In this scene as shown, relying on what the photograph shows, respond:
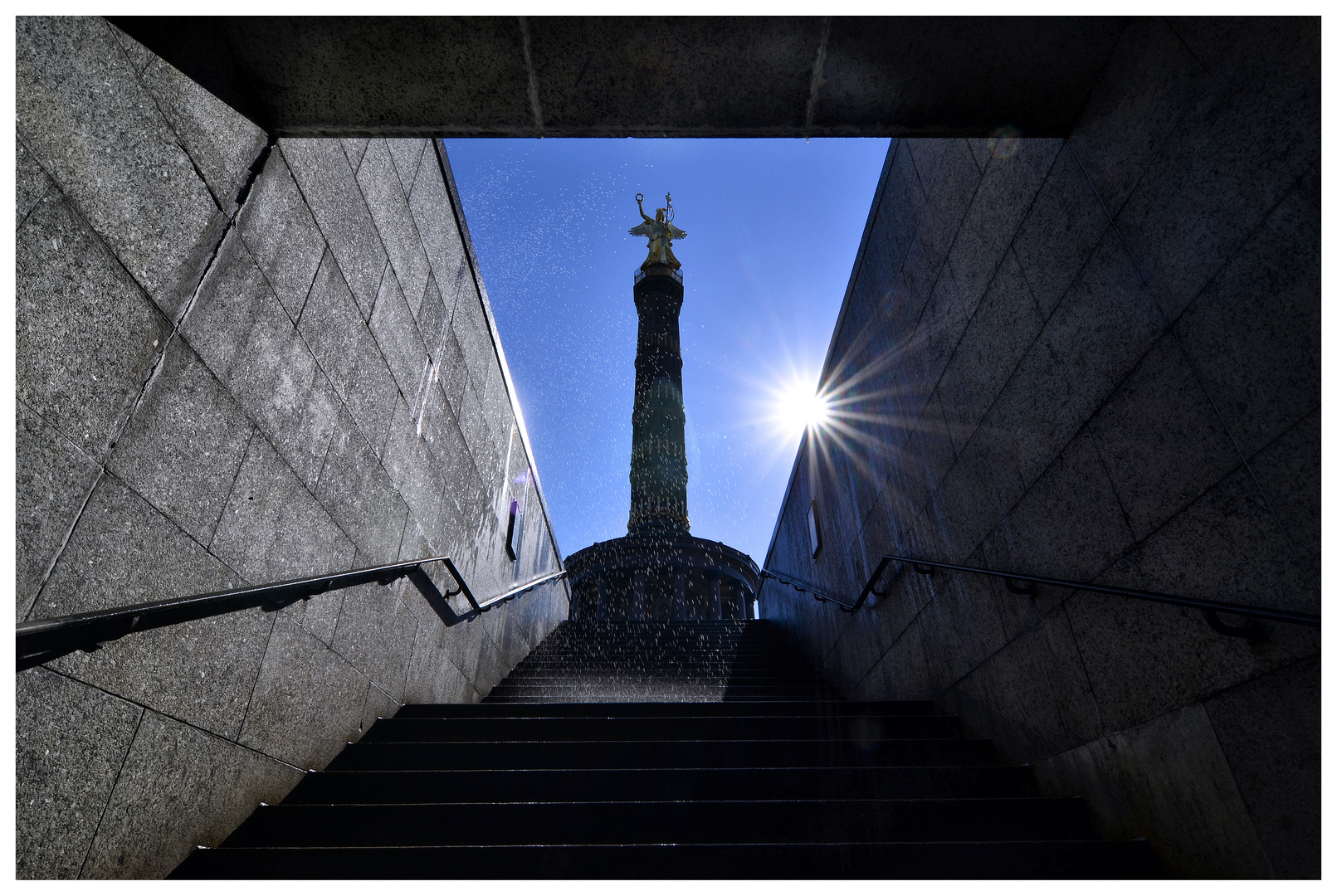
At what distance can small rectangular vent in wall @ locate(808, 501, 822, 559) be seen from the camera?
26.5 ft

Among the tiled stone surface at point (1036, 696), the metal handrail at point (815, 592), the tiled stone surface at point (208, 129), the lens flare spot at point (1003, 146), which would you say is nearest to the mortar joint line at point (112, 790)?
the tiled stone surface at point (208, 129)

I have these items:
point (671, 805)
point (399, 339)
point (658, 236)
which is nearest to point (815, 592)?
point (671, 805)

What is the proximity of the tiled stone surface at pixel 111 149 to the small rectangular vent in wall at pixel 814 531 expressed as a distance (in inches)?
273

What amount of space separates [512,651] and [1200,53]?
315 inches

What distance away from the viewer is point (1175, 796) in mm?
2443

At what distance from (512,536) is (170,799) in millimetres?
5412

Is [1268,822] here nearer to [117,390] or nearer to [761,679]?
[117,390]

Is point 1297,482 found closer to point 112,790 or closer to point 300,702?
point 112,790

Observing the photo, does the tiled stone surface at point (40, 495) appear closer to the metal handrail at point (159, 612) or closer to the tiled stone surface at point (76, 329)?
the tiled stone surface at point (76, 329)

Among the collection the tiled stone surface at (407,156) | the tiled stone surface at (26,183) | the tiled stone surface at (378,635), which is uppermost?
the tiled stone surface at (407,156)

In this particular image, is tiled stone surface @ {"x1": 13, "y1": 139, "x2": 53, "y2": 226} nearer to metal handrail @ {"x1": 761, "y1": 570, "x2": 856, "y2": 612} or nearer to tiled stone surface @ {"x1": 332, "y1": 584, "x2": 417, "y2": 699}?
tiled stone surface @ {"x1": 332, "y1": 584, "x2": 417, "y2": 699}

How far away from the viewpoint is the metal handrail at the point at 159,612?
1.83 metres

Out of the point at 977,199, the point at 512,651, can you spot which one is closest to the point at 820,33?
the point at 977,199

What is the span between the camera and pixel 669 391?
24.3 m
